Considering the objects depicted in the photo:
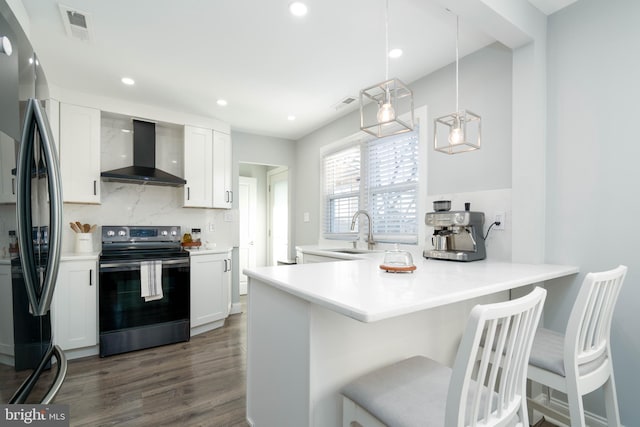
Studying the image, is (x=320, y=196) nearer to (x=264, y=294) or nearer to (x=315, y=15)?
(x=315, y=15)

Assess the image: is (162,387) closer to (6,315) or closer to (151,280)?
(151,280)

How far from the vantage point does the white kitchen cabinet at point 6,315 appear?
619 millimetres

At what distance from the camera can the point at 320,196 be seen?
407cm

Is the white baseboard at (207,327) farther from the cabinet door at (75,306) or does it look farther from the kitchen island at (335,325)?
the kitchen island at (335,325)

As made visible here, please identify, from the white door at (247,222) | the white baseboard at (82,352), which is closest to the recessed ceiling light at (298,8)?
the white baseboard at (82,352)

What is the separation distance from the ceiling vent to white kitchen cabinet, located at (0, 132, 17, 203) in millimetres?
1690

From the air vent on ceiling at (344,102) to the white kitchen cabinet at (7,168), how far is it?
281cm

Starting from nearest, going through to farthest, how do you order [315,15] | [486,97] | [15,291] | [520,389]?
[15,291] → [520,389] → [315,15] → [486,97]

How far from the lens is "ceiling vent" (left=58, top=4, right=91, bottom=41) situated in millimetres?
1787

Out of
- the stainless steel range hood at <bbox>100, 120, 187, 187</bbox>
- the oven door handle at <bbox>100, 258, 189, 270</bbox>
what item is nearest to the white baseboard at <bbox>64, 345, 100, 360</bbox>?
the oven door handle at <bbox>100, 258, 189, 270</bbox>

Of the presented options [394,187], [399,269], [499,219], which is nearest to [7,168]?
[399,269]

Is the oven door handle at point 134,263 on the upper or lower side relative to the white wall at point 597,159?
lower

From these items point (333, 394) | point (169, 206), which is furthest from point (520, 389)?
point (169, 206)

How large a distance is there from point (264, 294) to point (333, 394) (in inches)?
21.2
